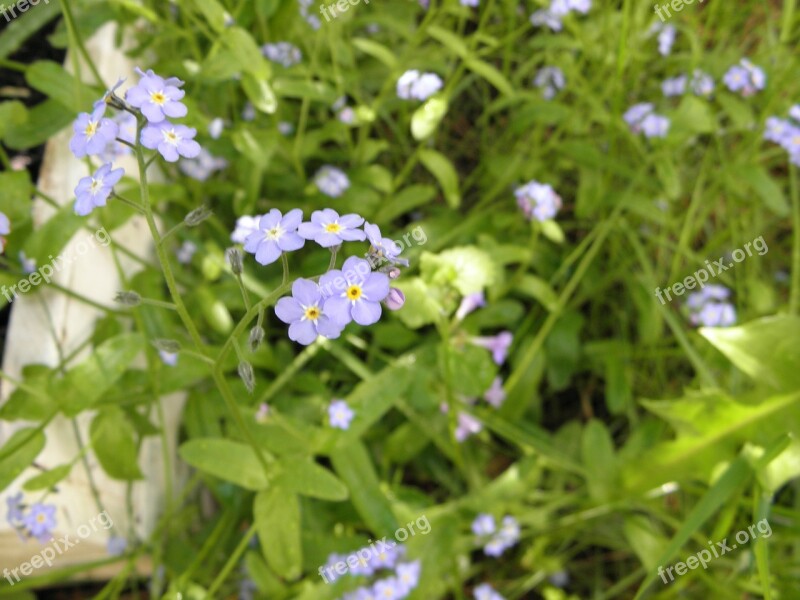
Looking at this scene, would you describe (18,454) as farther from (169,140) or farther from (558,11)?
(558,11)

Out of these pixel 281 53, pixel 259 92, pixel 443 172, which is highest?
pixel 281 53

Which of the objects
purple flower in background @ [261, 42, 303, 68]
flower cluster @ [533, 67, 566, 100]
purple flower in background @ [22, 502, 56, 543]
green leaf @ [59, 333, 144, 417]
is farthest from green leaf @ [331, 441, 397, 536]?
flower cluster @ [533, 67, 566, 100]

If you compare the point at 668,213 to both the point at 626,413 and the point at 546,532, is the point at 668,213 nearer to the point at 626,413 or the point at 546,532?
the point at 626,413

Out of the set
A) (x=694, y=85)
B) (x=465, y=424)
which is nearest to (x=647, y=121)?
(x=694, y=85)

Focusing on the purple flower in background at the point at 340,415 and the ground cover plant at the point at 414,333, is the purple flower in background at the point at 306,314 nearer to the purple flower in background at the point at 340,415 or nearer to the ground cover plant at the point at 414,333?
the ground cover plant at the point at 414,333

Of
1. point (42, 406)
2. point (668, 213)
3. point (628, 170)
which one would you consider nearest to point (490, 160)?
point (628, 170)

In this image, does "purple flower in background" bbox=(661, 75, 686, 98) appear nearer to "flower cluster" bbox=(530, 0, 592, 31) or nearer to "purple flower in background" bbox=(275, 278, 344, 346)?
"flower cluster" bbox=(530, 0, 592, 31)
